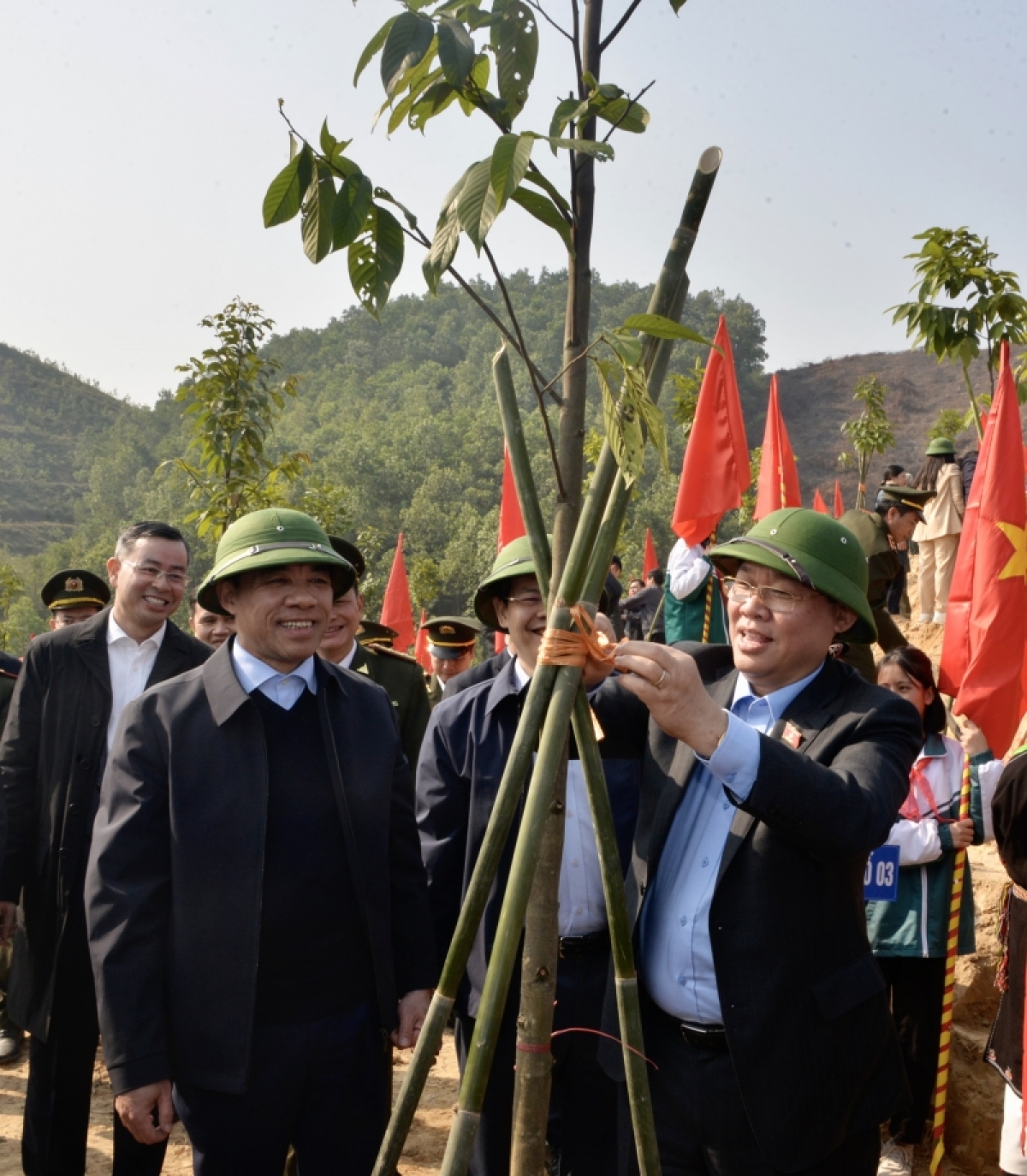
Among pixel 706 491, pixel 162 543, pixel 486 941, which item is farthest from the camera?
pixel 706 491

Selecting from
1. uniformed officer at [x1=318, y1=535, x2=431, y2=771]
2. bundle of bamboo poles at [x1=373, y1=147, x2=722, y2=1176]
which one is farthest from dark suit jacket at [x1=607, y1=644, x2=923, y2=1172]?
uniformed officer at [x1=318, y1=535, x2=431, y2=771]

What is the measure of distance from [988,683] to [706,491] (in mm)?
2483

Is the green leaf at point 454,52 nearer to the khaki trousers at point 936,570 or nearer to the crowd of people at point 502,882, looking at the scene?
the crowd of people at point 502,882

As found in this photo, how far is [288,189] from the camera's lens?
1.84m

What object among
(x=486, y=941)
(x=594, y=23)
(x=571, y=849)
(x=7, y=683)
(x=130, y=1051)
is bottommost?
(x=130, y=1051)

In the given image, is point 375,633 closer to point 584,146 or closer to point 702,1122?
point 702,1122

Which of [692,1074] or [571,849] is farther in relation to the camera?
[571,849]

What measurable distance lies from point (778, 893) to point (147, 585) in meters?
2.69

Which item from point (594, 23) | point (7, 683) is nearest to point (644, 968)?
point (594, 23)

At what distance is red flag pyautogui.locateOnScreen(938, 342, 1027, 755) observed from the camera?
174 inches

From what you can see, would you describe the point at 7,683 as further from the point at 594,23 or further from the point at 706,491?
the point at 594,23

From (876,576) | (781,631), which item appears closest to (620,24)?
(781,631)

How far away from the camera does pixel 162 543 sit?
4.21m

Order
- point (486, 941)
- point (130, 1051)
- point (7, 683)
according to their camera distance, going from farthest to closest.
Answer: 1. point (7, 683)
2. point (486, 941)
3. point (130, 1051)
